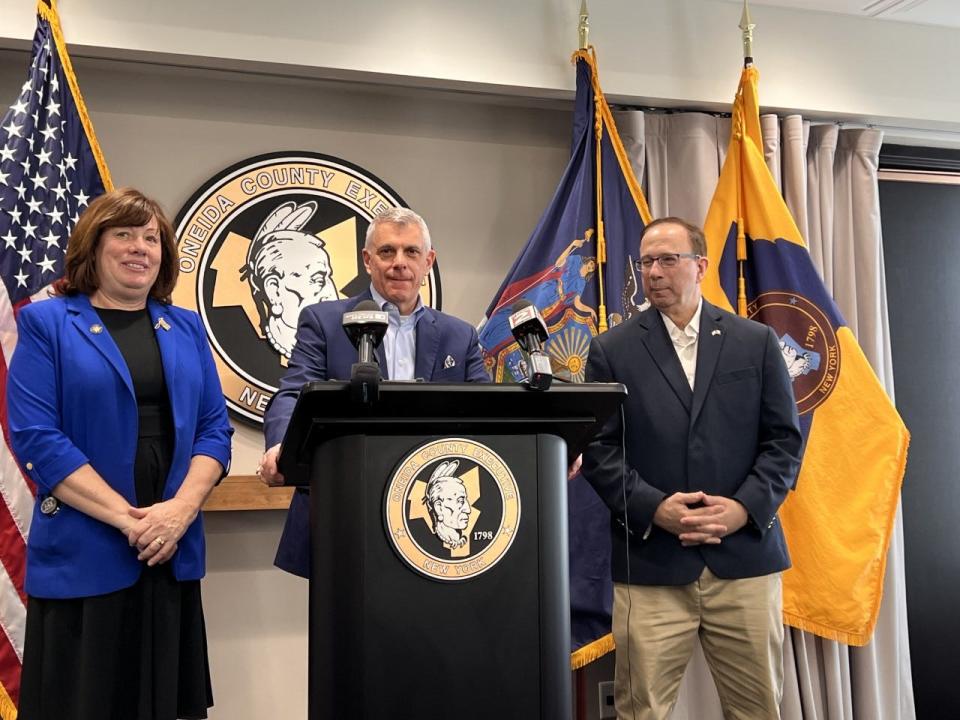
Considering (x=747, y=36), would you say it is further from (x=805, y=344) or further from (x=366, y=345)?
(x=366, y=345)

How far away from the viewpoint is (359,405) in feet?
4.51

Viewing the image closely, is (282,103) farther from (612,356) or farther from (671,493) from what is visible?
(671,493)

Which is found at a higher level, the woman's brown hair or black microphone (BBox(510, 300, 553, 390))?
the woman's brown hair

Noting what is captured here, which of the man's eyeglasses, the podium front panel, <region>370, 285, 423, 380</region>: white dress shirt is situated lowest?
the podium front panel

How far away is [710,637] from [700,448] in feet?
1.65

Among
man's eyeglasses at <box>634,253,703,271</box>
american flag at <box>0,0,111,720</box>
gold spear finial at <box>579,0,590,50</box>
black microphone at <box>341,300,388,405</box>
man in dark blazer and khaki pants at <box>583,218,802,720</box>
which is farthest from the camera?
gold spear finial at <box>579,0,590,50</box>

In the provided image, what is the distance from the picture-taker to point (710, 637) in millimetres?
2514

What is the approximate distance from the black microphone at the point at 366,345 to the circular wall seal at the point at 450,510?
0.12 metres

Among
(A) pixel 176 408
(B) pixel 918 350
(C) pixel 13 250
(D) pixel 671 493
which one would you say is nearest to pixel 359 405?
(A) pixel 176 408

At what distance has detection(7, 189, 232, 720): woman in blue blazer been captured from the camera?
2.06 m

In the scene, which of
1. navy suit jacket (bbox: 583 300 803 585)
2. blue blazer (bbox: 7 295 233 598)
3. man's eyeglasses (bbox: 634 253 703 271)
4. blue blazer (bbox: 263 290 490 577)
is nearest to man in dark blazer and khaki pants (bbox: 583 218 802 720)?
navy suit jacket (bbox: 583 300 803 585)

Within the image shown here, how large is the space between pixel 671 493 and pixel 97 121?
7.51 ft

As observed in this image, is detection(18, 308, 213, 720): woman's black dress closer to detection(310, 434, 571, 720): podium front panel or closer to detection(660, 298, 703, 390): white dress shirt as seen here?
detection(310, 434, 571, 720): podium front panel

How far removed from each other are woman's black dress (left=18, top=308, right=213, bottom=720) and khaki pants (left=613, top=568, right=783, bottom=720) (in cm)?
106
